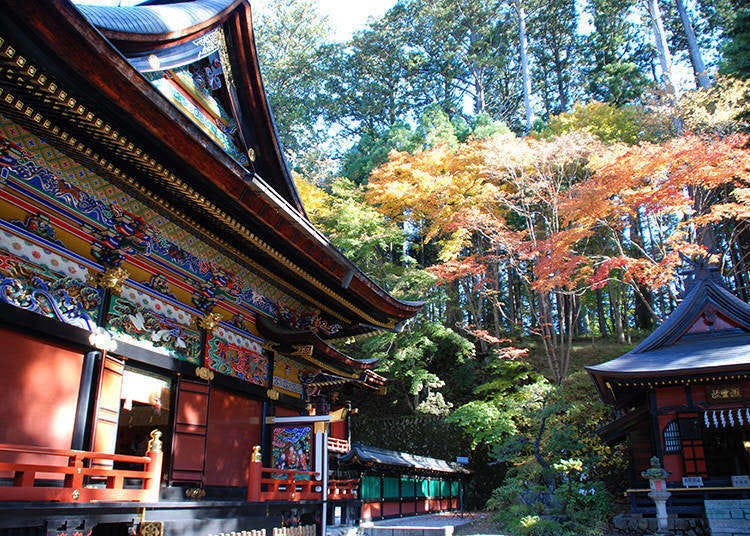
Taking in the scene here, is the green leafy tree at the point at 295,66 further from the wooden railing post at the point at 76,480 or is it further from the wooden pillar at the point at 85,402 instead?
the wooden railing post at the point at 76,480

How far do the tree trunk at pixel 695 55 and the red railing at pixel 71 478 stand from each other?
24.8 m

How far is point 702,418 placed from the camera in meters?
14.6

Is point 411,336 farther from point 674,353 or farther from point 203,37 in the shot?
point 203,37

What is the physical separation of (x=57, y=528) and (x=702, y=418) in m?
15.2

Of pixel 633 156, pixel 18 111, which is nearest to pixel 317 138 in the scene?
pixel 633 156

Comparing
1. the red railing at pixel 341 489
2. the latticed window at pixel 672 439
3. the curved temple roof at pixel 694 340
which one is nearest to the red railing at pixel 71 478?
the red railing at pixel 341 489

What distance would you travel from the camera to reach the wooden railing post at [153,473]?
527 cm

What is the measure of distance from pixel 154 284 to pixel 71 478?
2.41 meters

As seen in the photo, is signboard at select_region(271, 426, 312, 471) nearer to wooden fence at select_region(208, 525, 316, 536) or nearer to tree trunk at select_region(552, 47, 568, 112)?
wooden fence at select_region(208, 525, 316, 536)

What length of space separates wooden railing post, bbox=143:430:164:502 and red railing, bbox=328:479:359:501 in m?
10.5

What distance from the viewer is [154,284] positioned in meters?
6.45

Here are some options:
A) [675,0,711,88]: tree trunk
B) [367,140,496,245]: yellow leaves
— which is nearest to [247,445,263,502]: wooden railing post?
[367,140,496,245]: yellow leaves

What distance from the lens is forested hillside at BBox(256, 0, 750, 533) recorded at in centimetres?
1814

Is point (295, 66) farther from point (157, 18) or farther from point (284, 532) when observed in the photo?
point (284, 532)
